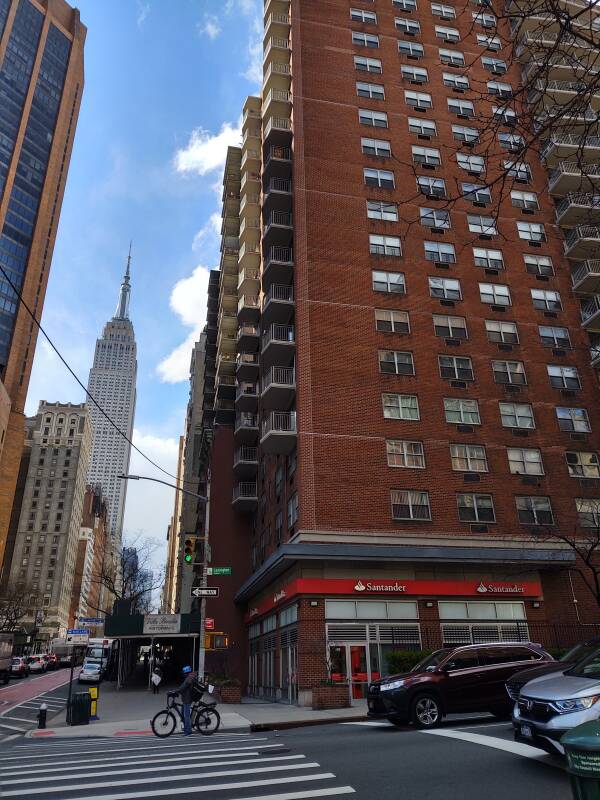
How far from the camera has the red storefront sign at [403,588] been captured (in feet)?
83.1

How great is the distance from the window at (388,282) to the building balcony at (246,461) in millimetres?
16859

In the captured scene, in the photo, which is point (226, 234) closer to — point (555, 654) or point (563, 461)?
point (563, 461)

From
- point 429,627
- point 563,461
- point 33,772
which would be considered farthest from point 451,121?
point 33,772

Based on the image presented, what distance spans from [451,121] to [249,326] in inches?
781

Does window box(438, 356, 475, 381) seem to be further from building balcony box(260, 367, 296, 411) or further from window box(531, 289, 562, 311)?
building balcony box(260, 367, 296, 411)

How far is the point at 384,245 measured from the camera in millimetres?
34000

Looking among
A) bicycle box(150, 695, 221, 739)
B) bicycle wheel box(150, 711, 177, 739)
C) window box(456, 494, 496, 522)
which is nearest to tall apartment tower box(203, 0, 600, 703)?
window box(456, 494, 496, 522)

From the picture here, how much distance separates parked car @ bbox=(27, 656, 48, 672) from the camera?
62.4 metres

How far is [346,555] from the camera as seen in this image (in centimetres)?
2545

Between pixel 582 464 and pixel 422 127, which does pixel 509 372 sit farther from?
pixel 422 127

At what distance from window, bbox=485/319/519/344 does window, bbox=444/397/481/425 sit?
4.43 metres

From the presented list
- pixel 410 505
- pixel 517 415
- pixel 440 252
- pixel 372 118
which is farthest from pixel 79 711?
pixel 372 118

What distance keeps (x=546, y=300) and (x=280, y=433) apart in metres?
17.9

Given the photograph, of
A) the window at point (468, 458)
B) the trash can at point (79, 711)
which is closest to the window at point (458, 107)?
the window at point (468, 458)
